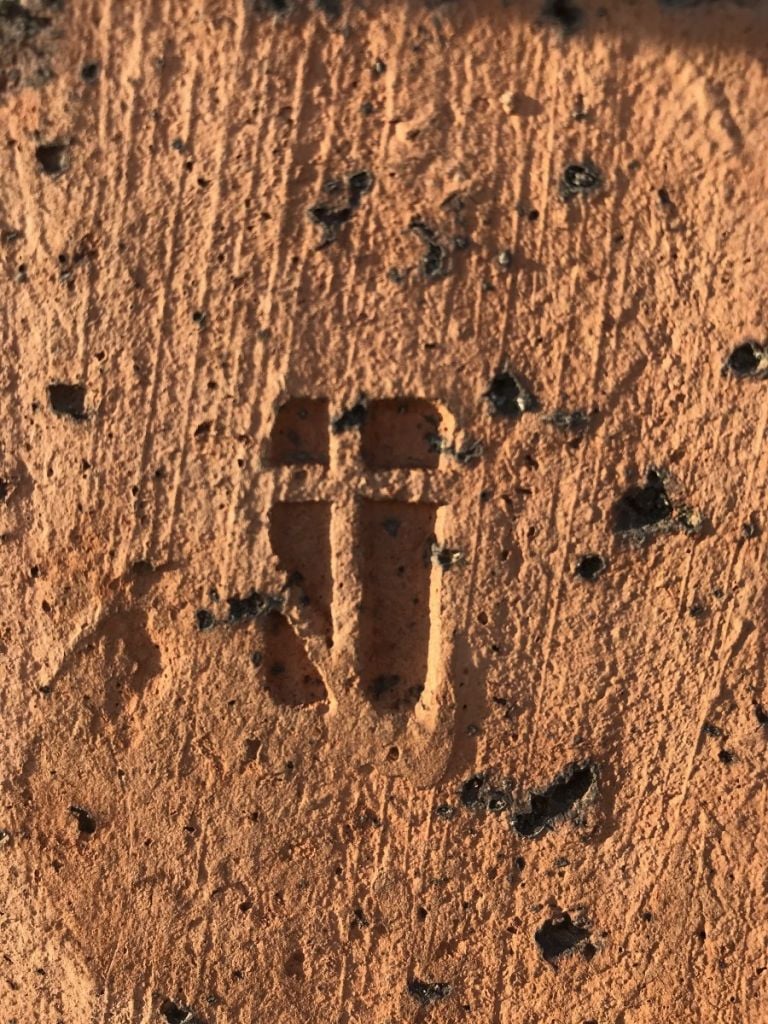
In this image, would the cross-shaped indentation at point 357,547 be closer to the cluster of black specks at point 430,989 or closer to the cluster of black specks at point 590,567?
the cluster of black specks at point 590,567

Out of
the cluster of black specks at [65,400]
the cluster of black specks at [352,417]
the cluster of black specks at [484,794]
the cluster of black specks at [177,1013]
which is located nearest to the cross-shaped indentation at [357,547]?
the cluster of black specks at [352,417]

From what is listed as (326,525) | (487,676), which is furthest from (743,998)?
(326,525)

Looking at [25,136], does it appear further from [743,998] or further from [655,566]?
[743,998]

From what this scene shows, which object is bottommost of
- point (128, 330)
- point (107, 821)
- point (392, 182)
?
point (107, 821)

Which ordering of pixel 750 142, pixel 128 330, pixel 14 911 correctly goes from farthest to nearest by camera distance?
pixel 14 911 → pixel 128 330 → pixel 750 142

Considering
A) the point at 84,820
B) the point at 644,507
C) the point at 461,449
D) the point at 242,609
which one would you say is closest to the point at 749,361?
the point at 644,507

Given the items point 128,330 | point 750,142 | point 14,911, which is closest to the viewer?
point 750,142

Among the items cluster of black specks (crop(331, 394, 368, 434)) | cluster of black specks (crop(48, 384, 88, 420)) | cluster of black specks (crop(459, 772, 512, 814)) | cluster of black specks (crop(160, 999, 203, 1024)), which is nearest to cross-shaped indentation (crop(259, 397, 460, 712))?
cluster of black specks (crop(331, 394, 368, 434))
